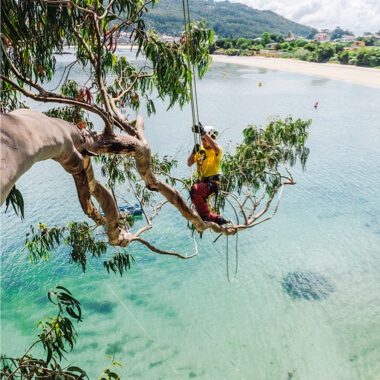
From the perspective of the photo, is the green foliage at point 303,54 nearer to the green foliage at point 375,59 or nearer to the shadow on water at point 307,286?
the green foliage at point 375,59

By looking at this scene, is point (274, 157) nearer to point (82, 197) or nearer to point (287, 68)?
point (82, 197)

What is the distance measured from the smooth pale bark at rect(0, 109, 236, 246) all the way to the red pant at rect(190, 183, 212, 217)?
52cm

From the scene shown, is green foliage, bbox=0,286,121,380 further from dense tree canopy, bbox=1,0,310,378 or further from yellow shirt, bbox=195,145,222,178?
yellow shirt, bbox=195,145,222,178

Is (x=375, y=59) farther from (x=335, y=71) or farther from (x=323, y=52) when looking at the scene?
(x=323, y=52)

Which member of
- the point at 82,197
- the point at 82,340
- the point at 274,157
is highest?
the point at 82,197

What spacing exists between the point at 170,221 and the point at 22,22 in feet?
22.6

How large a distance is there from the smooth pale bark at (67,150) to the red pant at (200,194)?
517 mm

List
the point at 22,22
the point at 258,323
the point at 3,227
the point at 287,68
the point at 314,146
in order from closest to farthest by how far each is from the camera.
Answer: the point at 22,22 → the point at 258,323 → the point at 3,227 → the point at 314,146 → the point at 287,68

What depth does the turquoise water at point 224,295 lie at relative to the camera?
205 inches

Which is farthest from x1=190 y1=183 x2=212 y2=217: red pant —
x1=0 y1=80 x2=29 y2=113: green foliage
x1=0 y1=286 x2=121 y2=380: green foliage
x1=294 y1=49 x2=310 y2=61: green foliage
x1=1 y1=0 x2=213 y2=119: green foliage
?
x1=294 y1=49 x2=310 y2=61: green foliage

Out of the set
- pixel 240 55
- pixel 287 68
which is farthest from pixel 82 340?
pixel 240 55

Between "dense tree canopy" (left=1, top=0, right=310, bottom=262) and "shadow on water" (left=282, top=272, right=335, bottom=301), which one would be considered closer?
"dense tree canopy" (left=1, top=0, right=310, bottom=262)

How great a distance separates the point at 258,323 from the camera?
5887 mm

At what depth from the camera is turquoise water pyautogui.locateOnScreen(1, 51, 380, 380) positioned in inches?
205
